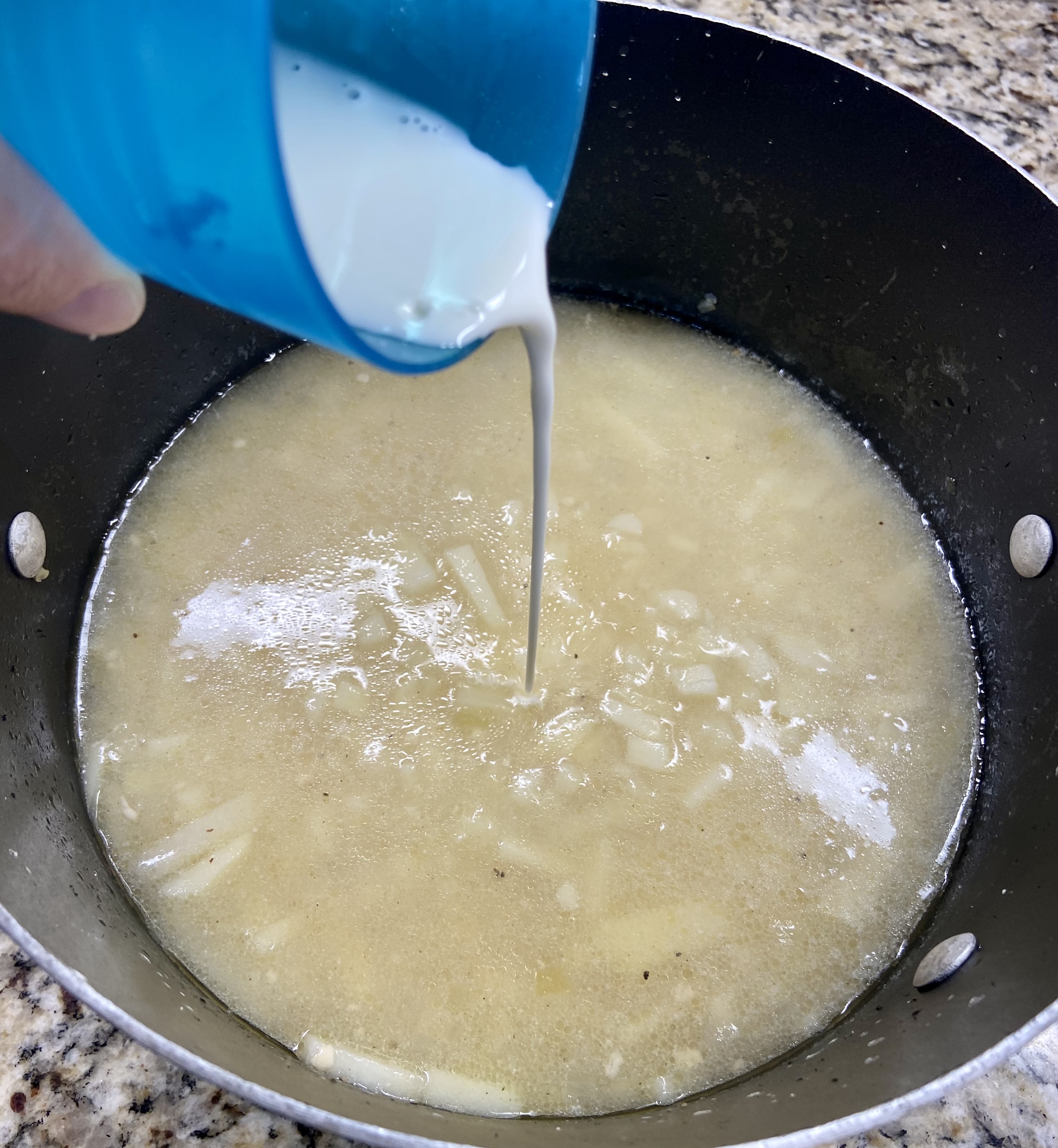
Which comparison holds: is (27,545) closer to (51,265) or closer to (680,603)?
(51,265)

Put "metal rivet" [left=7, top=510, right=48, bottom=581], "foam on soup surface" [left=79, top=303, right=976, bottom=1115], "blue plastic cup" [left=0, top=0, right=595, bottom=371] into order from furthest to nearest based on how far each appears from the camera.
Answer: "metal rivet" [left=7, top=510, right=48, bottom=581] → "foam on soup surface" [left=79, top=303, right=976, bottom=1115] → "blue plastic cup" [left=0, top=0, right=595, bottom=371]

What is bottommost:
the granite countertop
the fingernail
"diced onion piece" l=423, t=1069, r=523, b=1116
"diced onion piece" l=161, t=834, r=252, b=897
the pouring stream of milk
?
"diced onion piece" l=161, t=834, r=252, b=897

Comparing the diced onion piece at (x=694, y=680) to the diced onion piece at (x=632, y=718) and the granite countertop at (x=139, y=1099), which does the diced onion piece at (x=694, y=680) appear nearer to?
the diced onion piece at (x=632, y=718)

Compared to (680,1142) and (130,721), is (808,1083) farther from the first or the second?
(130,721)

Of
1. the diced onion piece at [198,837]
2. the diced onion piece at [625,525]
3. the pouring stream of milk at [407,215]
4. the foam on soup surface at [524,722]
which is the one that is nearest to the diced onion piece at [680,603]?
the foam on soup surface at [524,722]

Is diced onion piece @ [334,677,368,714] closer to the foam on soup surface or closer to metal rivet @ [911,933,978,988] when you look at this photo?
the foam on soup surface

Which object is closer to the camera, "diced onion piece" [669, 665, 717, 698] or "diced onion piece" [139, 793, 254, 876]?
"diced onion piece" [139, 793, 254, 876]

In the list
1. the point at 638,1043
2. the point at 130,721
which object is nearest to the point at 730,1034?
the point at 638,1043

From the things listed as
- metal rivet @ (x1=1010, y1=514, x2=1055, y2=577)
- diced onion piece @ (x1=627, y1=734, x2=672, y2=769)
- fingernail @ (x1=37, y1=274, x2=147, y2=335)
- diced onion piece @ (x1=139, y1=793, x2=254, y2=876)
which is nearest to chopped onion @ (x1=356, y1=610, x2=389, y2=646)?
diced onion piece @ (x1=139, y1=793, x2=254, y2=876)
